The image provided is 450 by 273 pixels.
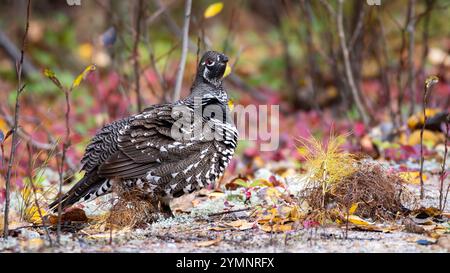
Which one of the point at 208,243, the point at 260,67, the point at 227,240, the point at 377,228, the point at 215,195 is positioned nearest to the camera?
the point at 208,243

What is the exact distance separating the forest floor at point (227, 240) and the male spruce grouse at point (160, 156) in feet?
1.17

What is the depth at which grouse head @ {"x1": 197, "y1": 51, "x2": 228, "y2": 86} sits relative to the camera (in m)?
6.13

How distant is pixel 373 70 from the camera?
45.0 feet

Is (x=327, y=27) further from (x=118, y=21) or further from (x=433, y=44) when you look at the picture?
(x=433, y=44)

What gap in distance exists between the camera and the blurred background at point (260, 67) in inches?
320

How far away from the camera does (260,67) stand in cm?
1535

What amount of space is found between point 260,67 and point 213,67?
9319mm

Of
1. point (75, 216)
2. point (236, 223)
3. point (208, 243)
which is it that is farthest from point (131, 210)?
point (208, 243)

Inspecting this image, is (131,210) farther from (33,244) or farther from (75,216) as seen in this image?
(33,244)

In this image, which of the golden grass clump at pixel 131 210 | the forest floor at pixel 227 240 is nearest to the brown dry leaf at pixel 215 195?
the golden grass clump at pixel 131 210

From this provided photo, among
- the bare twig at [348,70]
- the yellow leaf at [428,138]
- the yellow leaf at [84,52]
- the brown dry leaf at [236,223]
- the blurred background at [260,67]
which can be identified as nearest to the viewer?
the brown dry leaf at [236,223]

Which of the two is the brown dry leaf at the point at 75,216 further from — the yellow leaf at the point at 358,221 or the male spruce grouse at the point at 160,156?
the yellow leaf at the point at 358,221

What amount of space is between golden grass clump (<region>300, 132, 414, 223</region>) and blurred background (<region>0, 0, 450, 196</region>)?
747mm
